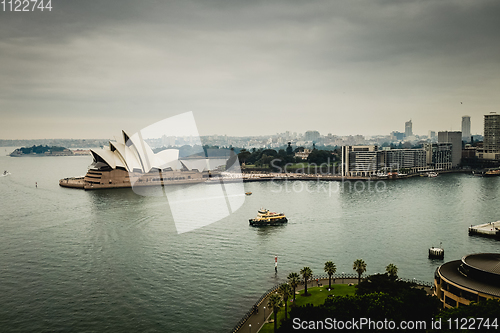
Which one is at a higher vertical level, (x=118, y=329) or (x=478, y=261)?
(x=478, y=261)

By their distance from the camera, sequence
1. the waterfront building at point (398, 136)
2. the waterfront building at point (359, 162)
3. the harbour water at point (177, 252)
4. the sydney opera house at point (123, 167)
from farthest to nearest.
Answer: the waterfront building at point (398, 136), the waterfront building at point (359, 162), the sydney opera house at point (123, 167), the harbour water at point (177, 252)

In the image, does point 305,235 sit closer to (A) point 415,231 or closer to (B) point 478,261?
(A) point 415,231

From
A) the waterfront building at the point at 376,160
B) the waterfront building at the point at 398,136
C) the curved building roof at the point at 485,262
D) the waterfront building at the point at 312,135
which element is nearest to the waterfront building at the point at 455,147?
the waterfront building at the point at 376,160

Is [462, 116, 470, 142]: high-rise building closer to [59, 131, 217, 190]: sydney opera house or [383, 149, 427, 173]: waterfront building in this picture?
[383, 149, 427, 173]: waterfront building

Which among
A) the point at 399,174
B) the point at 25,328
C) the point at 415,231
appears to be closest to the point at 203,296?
the point at 25,328

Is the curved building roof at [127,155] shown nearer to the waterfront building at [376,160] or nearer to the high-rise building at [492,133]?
the waterfront building at [376,160]

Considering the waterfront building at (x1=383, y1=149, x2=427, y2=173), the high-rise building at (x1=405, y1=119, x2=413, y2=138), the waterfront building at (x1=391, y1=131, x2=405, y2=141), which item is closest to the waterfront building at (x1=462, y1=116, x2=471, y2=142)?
the high-rise building at (x1=405, y1=119, x2=413, y2=138)

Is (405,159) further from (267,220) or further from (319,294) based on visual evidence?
(319,294)

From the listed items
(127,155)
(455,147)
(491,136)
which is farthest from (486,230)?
(491,136)
